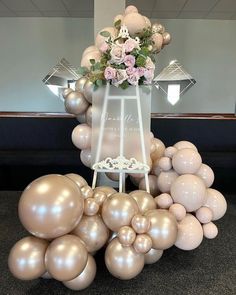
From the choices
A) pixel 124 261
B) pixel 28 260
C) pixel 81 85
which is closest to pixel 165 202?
pixel 124 261

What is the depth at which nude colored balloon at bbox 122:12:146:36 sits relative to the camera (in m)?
1.14

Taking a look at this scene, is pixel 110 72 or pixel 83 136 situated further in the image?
pixel 83 136

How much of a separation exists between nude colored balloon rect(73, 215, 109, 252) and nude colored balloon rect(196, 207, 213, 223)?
390mm

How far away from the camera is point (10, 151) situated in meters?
2.54

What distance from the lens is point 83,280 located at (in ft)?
2.85

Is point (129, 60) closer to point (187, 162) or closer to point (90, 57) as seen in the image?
point (90, 57)

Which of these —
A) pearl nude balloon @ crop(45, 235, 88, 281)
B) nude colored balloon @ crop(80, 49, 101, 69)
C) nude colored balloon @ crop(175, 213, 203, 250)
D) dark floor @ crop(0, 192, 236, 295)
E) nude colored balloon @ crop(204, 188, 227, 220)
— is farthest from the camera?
nude colored balloon @ crop(80, 49, 101, 69)

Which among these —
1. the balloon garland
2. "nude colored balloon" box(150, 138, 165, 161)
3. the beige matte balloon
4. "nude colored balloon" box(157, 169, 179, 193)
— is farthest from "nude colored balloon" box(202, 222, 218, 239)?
the beige matte balloon

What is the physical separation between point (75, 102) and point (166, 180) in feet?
1.91

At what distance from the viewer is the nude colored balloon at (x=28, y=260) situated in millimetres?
812

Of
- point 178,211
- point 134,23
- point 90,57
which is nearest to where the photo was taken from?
point 178,211

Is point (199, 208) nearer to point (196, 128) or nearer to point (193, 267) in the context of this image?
point (193, 267)

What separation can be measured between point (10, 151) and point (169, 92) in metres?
3.32

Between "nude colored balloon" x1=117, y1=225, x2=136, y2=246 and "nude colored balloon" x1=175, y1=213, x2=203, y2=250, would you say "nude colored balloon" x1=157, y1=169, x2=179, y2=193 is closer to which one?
"nude colored balloon" x1=175, y1=213, x2=203, y2=250
